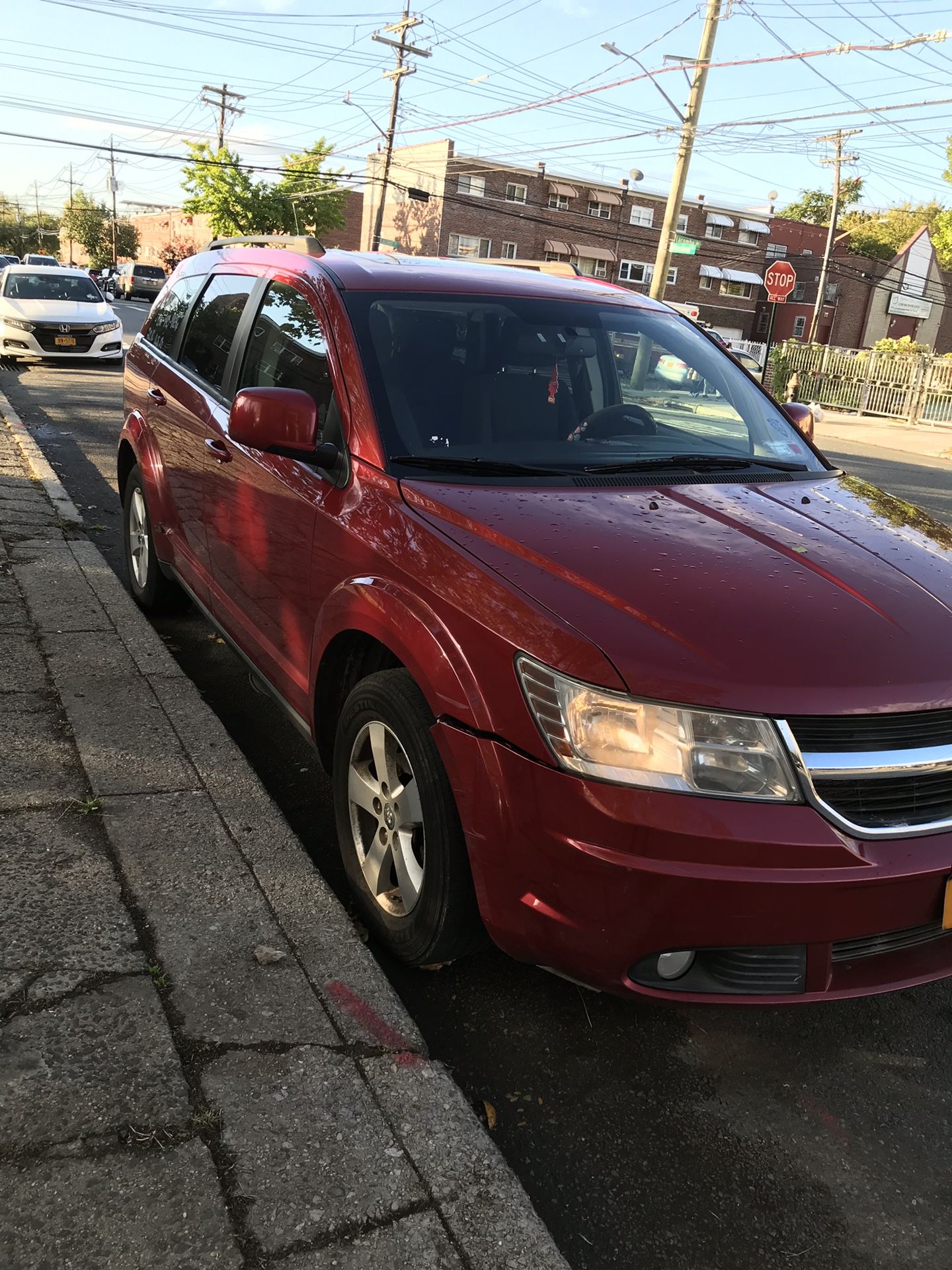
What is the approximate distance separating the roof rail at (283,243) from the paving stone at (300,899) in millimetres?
1808

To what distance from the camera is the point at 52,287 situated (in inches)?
685

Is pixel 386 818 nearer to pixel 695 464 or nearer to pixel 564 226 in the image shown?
pixel 695 464

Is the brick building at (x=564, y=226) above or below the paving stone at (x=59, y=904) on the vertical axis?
above

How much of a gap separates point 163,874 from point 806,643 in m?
1.86

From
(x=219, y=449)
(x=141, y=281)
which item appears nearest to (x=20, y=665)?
(x=219, y=449)

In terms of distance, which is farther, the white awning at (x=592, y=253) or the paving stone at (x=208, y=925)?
the white awning at (x=592, y=253)

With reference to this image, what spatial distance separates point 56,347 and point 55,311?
645mm

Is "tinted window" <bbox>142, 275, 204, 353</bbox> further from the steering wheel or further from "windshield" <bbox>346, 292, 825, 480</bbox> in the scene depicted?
the steering wheel

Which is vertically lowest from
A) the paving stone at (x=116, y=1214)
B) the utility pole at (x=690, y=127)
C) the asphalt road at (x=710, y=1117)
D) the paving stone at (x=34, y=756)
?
the asphalt road at (x=710, y=1117)

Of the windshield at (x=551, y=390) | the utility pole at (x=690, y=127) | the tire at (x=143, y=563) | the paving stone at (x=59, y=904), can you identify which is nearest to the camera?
the paving stone at (x=59, y=904)

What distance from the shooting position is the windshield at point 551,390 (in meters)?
2.98

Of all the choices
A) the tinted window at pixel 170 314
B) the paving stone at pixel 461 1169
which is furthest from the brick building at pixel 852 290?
the paving stone at pixel 461 1169

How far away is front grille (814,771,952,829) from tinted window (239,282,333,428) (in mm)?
1883

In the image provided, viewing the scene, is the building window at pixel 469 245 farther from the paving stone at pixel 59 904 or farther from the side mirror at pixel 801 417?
the paving stone at pixel 59 904
